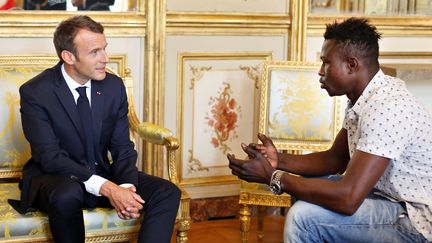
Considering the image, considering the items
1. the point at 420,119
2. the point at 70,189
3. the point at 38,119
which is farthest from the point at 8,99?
the point at 420,119

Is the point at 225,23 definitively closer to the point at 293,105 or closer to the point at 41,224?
the point at 293,105

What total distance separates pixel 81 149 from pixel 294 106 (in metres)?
1.24

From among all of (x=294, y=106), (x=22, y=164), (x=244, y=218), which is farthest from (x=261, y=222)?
(x=22, y=164)

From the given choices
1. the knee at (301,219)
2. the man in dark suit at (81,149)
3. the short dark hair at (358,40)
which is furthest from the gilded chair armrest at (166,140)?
the short dark hair at (358,40)

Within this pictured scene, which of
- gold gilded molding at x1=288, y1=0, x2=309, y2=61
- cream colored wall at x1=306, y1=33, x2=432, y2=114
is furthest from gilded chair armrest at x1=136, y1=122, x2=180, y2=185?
cream colored wall at x1=306, y1=33, x2=432, y2=114

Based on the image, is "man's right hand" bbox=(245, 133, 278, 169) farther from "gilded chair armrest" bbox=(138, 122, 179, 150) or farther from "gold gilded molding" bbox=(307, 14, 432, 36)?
"gold gilded molding" bbox=(307, 14, 432, 36)

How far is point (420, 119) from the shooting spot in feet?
8.39

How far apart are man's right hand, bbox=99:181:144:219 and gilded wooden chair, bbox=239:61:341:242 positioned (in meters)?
1.18

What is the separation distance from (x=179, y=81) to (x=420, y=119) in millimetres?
1835

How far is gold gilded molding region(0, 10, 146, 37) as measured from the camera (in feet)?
12.1

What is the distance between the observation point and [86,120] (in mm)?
3088

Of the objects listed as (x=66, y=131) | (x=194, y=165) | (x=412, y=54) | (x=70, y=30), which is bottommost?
(x=194, y=165)

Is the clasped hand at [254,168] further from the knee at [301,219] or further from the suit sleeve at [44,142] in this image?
the suit sleeve at [44,142]

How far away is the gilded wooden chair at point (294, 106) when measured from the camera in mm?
3900
